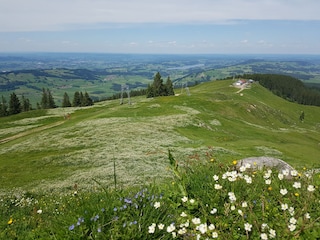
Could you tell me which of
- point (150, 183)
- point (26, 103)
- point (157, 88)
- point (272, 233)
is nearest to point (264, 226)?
point (272, 233)

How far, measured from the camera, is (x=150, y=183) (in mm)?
7305

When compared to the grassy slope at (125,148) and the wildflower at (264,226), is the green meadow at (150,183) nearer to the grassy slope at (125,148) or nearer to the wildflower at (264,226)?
the wildflower at (264,226)

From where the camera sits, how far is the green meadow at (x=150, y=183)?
5.43 m

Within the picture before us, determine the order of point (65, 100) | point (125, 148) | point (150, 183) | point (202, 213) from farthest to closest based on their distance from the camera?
point (65, 100) → point (125, 148) → point (150, 183) → point (202, 213)

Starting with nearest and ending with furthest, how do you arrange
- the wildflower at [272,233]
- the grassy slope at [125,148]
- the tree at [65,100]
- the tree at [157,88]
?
the wildflower at [272,233], the grassy slope at [125,148], the tree at [157,88], the tree at [65,100]

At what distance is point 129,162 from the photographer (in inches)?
1240

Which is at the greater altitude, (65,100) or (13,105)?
(13,105)

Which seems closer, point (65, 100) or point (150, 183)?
point (150, 183)

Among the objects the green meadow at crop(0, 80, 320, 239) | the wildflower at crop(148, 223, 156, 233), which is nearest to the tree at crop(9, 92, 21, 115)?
the green meadow at crop(0, 80, 320, 239)

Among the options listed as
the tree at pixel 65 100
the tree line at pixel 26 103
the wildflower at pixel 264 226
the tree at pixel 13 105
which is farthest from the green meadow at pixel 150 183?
the tree at pixel 65 100

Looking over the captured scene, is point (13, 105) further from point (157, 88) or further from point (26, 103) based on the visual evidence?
point (157, 88)

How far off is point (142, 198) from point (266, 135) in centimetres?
5736

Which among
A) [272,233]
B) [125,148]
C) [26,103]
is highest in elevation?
[272,233]

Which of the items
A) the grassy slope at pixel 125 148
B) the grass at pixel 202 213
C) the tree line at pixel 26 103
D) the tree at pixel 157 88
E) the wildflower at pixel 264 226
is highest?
the wildflower at pixel 264 226
